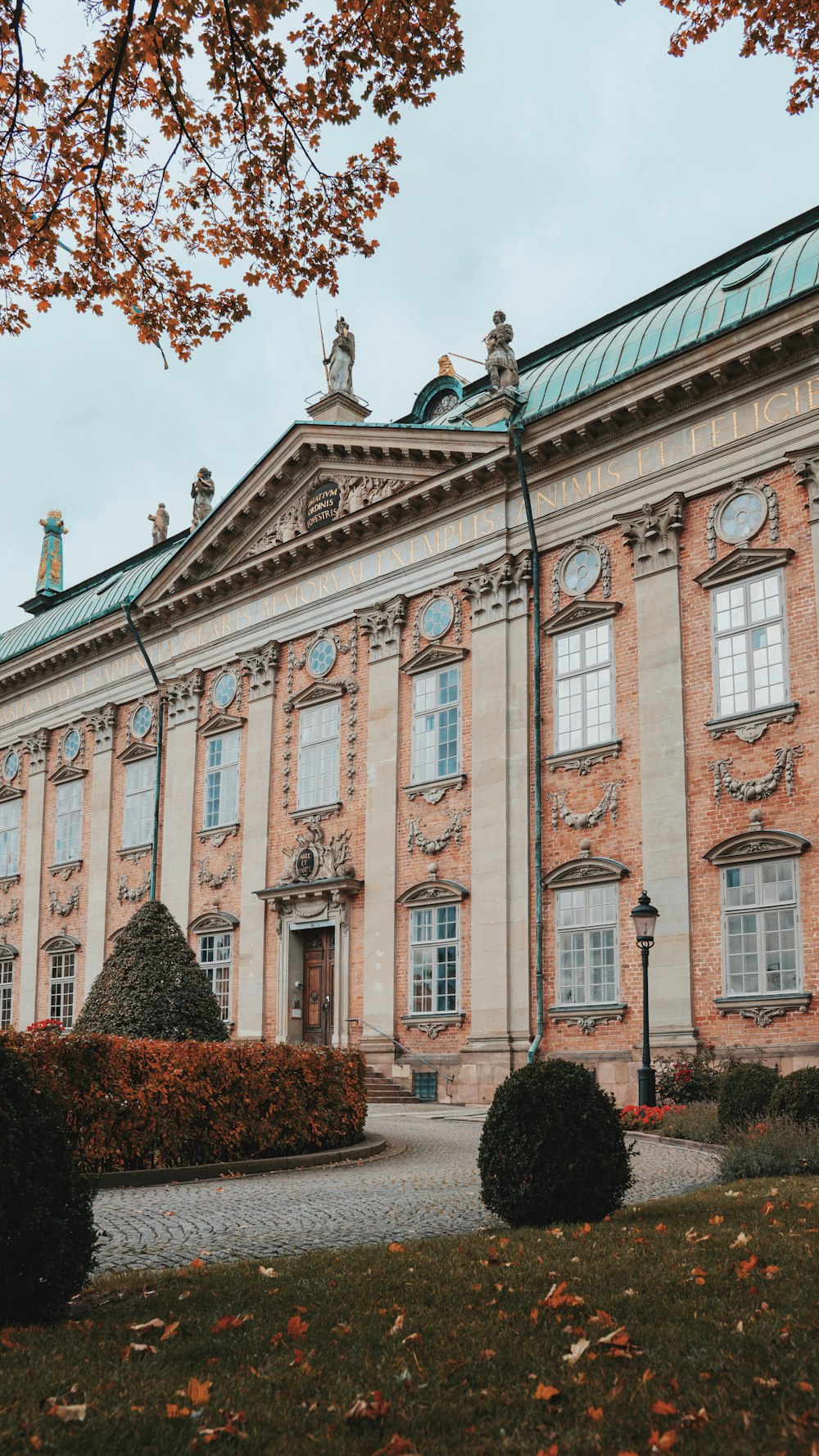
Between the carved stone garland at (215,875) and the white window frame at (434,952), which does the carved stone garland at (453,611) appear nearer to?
the white window frame at (434,952)

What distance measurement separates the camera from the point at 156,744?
115ft

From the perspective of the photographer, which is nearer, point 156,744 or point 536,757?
point 536,757

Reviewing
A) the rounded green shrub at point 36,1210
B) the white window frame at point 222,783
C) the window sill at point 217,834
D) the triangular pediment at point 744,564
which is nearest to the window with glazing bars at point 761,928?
the triangular pediment at point 744,564

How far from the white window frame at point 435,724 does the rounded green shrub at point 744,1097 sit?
1079cm

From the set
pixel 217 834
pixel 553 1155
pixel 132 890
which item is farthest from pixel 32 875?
pixel 553 1155

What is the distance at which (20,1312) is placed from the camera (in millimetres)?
6660

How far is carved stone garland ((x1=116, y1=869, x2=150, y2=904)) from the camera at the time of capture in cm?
3397

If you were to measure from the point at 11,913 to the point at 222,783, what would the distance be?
10592mm

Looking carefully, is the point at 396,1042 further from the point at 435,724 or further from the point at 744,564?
the point at 744,564

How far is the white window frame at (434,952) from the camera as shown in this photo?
25656mm

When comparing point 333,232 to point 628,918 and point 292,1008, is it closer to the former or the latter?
point 628,918

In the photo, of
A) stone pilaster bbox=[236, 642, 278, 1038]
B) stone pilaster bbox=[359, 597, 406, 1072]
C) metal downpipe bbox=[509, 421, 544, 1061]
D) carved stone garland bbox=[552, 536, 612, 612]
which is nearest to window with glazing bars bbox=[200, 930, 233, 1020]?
stone pilaster bbox=[236, 642, 278, 1038]

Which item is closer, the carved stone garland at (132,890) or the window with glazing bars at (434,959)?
the window with glazing bars at (434,959)

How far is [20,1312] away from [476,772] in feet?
64.2
